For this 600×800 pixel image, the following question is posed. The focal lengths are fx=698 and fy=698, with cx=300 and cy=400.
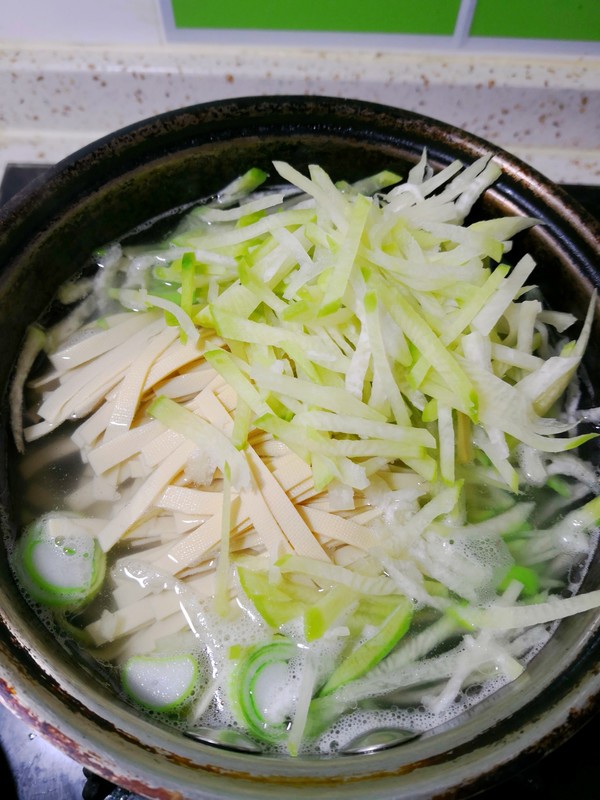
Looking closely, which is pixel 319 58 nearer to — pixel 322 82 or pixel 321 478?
pixel 322 82

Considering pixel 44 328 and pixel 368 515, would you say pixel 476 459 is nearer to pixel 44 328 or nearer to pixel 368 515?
pixel 368 515

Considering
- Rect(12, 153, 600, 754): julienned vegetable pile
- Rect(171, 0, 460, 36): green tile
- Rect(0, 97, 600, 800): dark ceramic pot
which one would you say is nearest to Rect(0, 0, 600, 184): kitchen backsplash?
Rect(171, 0, 460, 36): green tile

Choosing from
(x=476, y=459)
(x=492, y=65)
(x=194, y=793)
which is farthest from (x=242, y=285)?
(x=492, y=65)

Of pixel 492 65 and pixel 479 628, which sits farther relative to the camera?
pixel 492 65

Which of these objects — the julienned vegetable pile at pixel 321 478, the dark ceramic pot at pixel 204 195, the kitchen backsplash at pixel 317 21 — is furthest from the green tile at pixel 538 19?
the julienned vegetable pile at pixel 321 478

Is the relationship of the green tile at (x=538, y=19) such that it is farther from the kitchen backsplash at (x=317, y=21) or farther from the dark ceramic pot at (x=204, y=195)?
the dark ceramic pot at (x=204, y=195)

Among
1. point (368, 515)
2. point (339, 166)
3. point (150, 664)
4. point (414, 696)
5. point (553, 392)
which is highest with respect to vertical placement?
point (339, 166)

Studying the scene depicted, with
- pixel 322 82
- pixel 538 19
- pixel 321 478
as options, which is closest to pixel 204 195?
pixel 322 82
